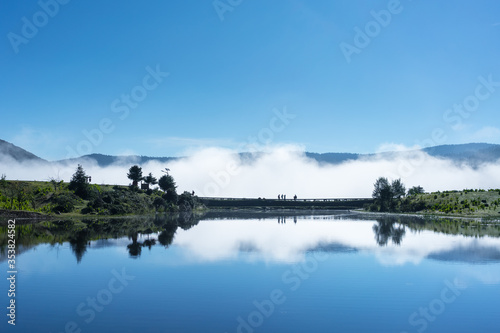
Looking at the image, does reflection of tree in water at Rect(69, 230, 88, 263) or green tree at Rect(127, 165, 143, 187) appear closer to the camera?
reflection of tree in water at Rect(69, 230, 88, 263)

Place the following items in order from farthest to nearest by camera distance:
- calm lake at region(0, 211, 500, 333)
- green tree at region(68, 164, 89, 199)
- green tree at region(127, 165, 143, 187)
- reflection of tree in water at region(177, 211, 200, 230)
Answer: green tree at region(127, 165, 143, 187)
green tree at region(68, 164, 89, 199)
reflection of tree in water at region(177, 211, 200, 230)
calm lake at region(0, 211, 500, 333)

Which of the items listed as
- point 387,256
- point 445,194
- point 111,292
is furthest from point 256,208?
point 111,292

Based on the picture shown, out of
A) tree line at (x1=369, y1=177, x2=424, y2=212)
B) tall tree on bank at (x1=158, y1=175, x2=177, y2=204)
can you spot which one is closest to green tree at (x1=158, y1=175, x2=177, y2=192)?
tall tree on bank at (x1=158, y1=175, x2=177, y2=204)

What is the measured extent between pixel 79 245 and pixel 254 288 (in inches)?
888

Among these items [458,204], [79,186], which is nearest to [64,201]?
[79,186]

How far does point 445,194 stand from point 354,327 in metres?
106

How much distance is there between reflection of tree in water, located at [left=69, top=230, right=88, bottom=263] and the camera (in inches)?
1249

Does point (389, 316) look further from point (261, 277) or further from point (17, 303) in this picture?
point (17, 303)

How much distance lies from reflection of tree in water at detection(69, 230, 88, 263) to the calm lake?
88 mm

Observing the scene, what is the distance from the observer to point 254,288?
69.0 feet

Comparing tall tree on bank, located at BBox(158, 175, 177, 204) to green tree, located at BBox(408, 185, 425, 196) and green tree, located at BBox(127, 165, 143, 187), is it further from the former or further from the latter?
green tree, located at BBox(408, 185, 425, 196)

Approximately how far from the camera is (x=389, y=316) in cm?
1644

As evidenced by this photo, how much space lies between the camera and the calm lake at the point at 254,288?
1562 centimetres

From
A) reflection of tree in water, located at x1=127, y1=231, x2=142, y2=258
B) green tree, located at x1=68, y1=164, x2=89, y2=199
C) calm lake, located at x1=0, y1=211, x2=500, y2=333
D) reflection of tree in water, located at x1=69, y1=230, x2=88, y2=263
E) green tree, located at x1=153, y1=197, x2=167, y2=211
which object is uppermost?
green tree, located at x1=68, y1=164, x2=89, y2=199
